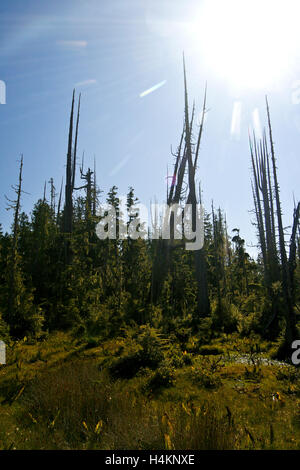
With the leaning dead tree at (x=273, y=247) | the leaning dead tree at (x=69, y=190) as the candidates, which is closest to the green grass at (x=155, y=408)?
the leaning dead tree at (x=273, y=247)

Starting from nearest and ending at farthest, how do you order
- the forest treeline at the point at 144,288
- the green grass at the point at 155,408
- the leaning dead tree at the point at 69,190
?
the green grass at the point at 155,408 < the forest treeline at the point at 144,288 < the leaning dead tree at the point at 69,190

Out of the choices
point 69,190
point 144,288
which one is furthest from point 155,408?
point 69,190

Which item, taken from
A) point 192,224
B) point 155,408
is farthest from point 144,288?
point 155,408

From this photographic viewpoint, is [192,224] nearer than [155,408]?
No

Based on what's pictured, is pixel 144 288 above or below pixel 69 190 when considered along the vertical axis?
below

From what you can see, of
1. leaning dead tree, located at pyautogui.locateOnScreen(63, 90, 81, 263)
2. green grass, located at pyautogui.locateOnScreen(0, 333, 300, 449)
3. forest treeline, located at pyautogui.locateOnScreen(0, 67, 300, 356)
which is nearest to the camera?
green grass, located at pyautogui.locateOnScreen(0, 333, 300, 449)

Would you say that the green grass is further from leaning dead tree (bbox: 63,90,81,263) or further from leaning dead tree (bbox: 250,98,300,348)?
leaning dead tree (bbox: 63,90,81,263)

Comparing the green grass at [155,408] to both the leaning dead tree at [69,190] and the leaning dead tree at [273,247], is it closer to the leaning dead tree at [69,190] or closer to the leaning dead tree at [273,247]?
the leaning dead tree at [273,247]

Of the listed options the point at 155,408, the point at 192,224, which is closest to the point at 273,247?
the point at 192,224

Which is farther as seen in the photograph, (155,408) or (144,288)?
(144,288)

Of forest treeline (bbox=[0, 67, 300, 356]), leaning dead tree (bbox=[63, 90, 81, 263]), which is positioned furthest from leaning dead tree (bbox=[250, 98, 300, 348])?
leaning dead tree (bbox=[63, 90, 81, 263])

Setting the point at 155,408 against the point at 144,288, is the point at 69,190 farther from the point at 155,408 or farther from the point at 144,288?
the point at 155,408

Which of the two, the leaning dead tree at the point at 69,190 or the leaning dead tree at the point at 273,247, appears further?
the leaning dead tree at the point at 69,190

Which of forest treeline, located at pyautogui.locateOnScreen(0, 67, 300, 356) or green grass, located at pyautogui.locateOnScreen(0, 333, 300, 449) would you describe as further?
forest treeline, located at pyautogui.locateOnScreen(0, 67, 300, 356)
